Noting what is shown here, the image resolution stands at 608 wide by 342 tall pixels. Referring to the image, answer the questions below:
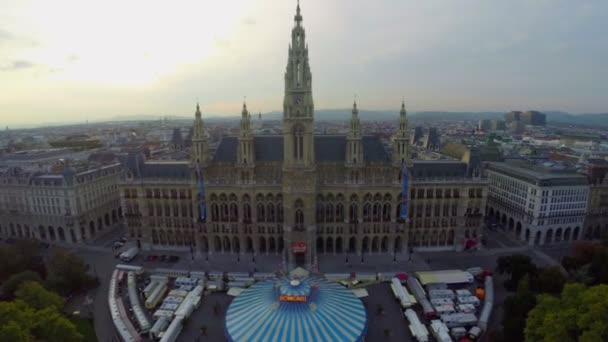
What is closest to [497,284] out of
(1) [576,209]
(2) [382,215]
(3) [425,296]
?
(3) [425,296]

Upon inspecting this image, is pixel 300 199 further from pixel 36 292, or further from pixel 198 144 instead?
pixel 36 292

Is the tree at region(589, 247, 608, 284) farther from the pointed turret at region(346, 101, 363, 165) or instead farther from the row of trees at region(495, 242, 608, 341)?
the pointed turret at region(346, 101, 363, 165)

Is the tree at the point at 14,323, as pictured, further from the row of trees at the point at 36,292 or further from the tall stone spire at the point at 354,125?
A: the tall stone spire at the point at 354,125

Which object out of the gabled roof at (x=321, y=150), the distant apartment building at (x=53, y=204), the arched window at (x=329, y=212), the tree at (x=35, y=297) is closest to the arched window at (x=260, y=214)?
the gabled roof at (x=321, y=150)

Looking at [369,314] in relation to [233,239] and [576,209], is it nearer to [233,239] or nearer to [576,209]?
[233,239]

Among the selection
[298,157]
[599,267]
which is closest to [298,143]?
[298,157]
